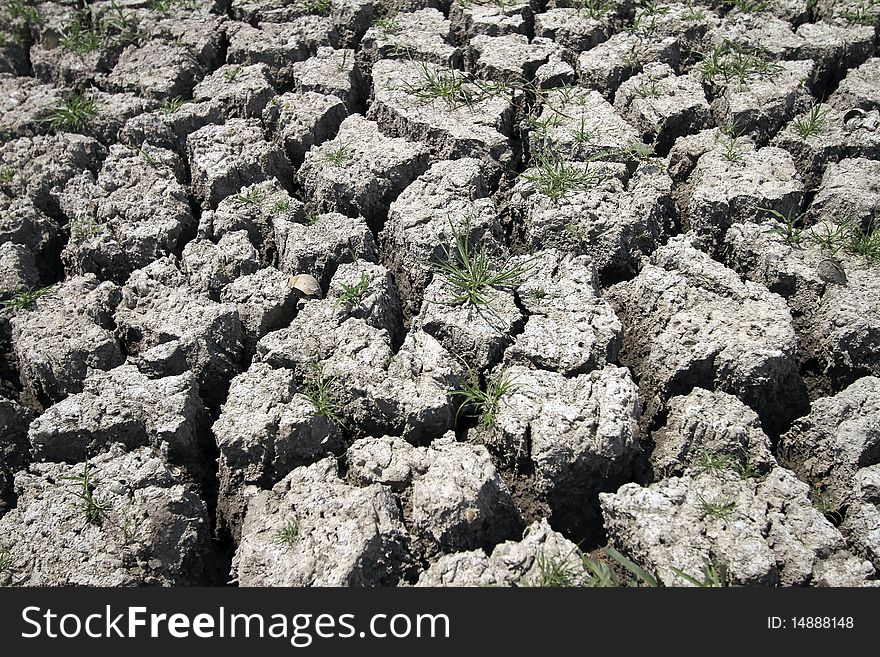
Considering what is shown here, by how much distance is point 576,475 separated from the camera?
217 centimetres

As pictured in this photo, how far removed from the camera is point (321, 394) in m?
2.38

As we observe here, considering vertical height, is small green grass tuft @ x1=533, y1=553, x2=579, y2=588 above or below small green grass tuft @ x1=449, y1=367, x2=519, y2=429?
below

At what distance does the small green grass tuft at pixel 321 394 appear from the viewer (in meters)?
2.35

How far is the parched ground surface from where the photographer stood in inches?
83.0

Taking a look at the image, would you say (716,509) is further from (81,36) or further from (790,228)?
(81,36)

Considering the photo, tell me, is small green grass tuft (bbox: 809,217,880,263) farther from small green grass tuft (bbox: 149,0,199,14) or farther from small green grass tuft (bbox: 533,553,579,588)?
small green grass tuft (bbox: 149,0,199,14)

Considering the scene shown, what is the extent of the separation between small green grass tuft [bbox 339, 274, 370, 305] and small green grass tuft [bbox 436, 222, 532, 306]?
27 cm

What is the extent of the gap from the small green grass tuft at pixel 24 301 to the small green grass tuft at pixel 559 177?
1829 mm

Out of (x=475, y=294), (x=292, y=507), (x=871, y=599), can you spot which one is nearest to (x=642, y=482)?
(x=871, y=599)

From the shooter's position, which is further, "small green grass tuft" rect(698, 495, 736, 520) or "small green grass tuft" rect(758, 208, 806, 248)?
"small green grass tuft" rect(758, 208, 806, 248)

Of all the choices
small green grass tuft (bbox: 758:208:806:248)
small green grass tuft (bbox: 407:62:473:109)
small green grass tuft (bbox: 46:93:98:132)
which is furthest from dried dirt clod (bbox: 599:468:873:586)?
small green grass tuft (bbox: 46:93:98:132)

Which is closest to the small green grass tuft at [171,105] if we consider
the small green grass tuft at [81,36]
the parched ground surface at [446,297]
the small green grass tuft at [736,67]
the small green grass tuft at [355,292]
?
the parched ground surface at [446,297]

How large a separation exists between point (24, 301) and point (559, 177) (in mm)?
1979

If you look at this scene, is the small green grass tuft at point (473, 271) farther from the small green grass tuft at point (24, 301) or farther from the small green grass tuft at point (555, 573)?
the small green grass tuft at point (24, 301)
